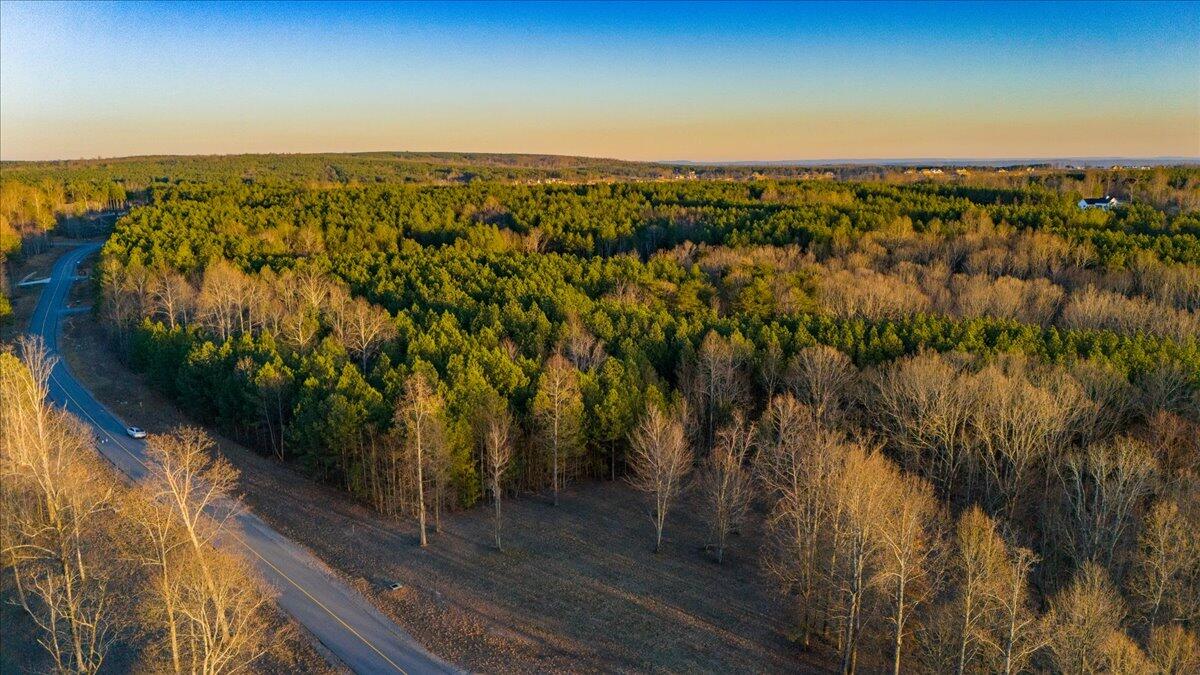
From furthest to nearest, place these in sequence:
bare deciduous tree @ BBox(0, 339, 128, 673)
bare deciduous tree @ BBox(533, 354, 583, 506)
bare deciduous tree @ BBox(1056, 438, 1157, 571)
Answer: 1. bare deciduous tree @ BBox(533, 354, 583, 506)
2. bare deciduous tree @ BBox(1056, 438, 1157, 571)
3. bare deciduous tree @ BBox(0, 339, 128, 673)

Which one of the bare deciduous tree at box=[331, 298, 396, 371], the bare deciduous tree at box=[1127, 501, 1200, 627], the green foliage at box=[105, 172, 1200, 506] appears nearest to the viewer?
the bare deciduous tree at box=[1127, 501, 1200, 627]

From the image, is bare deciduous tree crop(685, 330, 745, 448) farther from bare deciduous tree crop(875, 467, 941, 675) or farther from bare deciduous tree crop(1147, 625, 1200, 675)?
bare deciduous tree crop(1147, 625, 1200, 675)

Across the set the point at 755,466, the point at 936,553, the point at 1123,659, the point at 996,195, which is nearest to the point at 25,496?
the point at 755,466

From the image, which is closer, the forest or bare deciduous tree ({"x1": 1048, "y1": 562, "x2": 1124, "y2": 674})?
bare deciduous tree ({"x1": 1048, "y1": 562, "x2": 1124, "y2": 674})

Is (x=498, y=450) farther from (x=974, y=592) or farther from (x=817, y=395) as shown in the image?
(x=974, y=592)

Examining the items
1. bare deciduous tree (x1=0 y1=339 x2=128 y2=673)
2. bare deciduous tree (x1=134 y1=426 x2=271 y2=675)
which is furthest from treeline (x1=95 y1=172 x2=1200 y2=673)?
bare deciduous tree (x1=0 y1=339 x2=128 y2=673)

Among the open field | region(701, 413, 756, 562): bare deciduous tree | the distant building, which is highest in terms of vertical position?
the distant building

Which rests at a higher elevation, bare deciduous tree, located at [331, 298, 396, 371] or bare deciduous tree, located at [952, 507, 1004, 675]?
bare deciduous tree, located at [331, 298, 396, 371]

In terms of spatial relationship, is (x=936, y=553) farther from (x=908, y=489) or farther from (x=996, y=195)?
(x=996, y=195)
